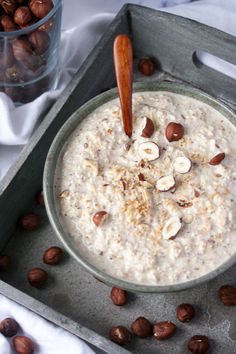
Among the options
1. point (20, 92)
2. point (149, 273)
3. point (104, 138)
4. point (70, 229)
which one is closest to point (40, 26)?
point (20, 92)

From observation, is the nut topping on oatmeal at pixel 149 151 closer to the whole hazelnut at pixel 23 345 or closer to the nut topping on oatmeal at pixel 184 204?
the nut topping on oatmeal at pixel 184 204

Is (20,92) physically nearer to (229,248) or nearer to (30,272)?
(30,272)

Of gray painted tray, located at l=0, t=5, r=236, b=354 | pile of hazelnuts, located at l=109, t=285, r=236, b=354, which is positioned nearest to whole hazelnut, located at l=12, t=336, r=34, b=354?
gray painted tray, located at l=0, t=5, r=236, b=354

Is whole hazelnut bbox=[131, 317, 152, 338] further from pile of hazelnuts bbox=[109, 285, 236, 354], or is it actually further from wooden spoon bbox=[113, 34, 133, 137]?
wooden spoon bbox=[113, 34, 133, 137]

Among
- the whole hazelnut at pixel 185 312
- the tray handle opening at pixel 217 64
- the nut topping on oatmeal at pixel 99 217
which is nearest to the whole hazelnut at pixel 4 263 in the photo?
the nut topping on oatmeal at pixel 99 217

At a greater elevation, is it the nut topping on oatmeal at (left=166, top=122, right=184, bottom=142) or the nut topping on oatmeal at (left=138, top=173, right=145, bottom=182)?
the nut topping on oatmeal at (left=166, top=122, right=184, bottom=142)

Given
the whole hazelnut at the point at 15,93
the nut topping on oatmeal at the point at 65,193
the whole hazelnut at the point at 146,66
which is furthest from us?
the whole hazelnut at the point at 146,66
